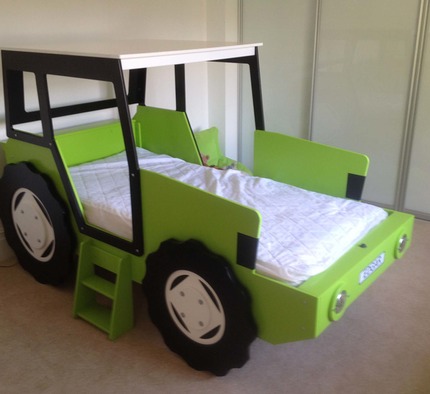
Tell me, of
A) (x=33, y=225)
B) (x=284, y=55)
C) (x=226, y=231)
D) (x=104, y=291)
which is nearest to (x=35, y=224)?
(x=33, y=225)

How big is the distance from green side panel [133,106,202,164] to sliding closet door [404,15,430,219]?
138cm

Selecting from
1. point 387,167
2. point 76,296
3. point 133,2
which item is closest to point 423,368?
point 76,296

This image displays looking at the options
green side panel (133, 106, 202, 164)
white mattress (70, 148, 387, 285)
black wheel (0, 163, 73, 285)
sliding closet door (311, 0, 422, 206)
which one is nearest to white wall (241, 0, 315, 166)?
sliding closet door (311, 0, 422, 206)

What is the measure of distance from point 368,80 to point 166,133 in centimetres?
133

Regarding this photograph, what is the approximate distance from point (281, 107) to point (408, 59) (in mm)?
913

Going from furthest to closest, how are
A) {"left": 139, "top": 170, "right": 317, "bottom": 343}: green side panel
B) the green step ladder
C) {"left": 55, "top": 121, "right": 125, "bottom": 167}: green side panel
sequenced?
1. {"left": 55, "top": 121, "right": 125, "bottom": 167}: green side panel
2. the green step ladder
3. {"left": 139, "top": 170, "right": 317, "bottom": 343}: green side panel

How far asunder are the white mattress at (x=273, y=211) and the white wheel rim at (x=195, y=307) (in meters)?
0.21

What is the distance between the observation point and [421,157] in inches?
116

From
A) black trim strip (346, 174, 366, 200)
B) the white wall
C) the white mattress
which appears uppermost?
the white wall

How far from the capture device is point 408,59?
112 inches

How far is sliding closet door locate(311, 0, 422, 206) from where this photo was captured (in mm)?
2852

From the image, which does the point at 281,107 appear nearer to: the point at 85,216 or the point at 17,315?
the point at 85,216

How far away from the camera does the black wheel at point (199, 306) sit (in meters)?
1.54

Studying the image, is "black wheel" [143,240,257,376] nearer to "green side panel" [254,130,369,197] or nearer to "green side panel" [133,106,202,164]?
"green side panel" [254,130,369,197]
